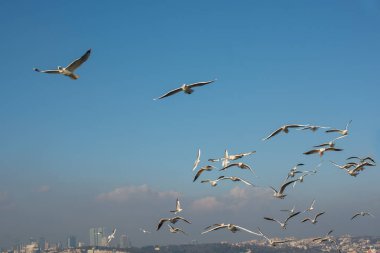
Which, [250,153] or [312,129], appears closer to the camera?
[312,129]

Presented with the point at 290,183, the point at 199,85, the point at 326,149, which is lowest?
the point at 290,183

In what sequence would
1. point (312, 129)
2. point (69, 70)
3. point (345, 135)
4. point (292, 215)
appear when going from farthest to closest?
point (292, 215) < point (345, 135) < point (312, 129) < point (69, 70)

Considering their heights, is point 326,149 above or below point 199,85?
below

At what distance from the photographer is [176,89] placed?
26.7 metres

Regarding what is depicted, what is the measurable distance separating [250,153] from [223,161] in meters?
3.55

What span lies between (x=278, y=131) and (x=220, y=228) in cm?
813

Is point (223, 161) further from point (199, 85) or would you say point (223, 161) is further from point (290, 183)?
point (199, 85)

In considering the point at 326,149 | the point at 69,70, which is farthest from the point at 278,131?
the point at 69,70

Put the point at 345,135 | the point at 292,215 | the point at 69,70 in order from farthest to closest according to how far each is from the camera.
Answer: the point at 292,215, the point at 345,135, the point at 69,70

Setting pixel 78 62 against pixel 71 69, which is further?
pixel 71 69

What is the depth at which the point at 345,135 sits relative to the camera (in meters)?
35.0

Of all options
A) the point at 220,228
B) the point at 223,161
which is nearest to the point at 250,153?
the point at 223,161

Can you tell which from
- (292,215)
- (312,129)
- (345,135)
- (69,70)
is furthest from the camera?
(292,215)

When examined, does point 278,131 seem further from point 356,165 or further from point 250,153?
point 356,165
